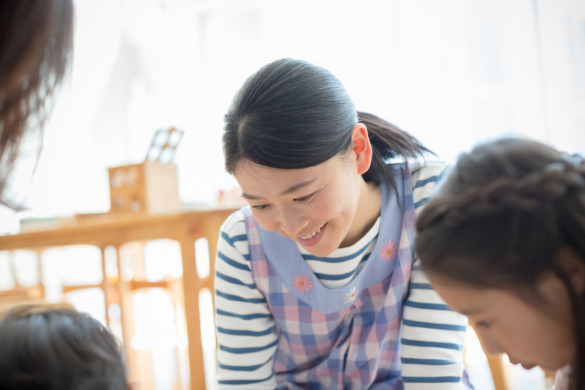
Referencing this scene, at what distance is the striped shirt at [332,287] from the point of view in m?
0.91

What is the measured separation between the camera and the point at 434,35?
3088mm

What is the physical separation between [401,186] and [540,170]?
0.44m

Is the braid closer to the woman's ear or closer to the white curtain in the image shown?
the woman's ear

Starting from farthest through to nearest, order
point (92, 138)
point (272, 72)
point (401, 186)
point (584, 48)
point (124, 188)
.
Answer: point (92, 138) < point (584, 48) < point (124, 188) < point (401, 186) < point (272, 72)

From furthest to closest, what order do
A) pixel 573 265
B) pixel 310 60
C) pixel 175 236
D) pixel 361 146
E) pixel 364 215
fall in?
pixel 310 60, pixel 175 236, pixel 364 215, pixel 361 146, pixel 573 265

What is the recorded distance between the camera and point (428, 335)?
913 millimetres

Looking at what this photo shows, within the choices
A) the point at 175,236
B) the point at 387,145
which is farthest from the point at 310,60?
the point at 387,145

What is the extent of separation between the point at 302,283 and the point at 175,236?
0.84 meters

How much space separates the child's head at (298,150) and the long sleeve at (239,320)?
15 centimetres

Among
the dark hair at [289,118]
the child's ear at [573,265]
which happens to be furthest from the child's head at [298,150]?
the child's ear at [573,265]

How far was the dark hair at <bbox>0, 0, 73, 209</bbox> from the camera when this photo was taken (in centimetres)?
Answer: 56

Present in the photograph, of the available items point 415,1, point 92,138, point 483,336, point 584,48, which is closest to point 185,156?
point 92,138

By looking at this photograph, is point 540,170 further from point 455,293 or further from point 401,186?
point 401,186

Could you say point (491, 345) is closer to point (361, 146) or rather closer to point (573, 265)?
point (573, 265)
